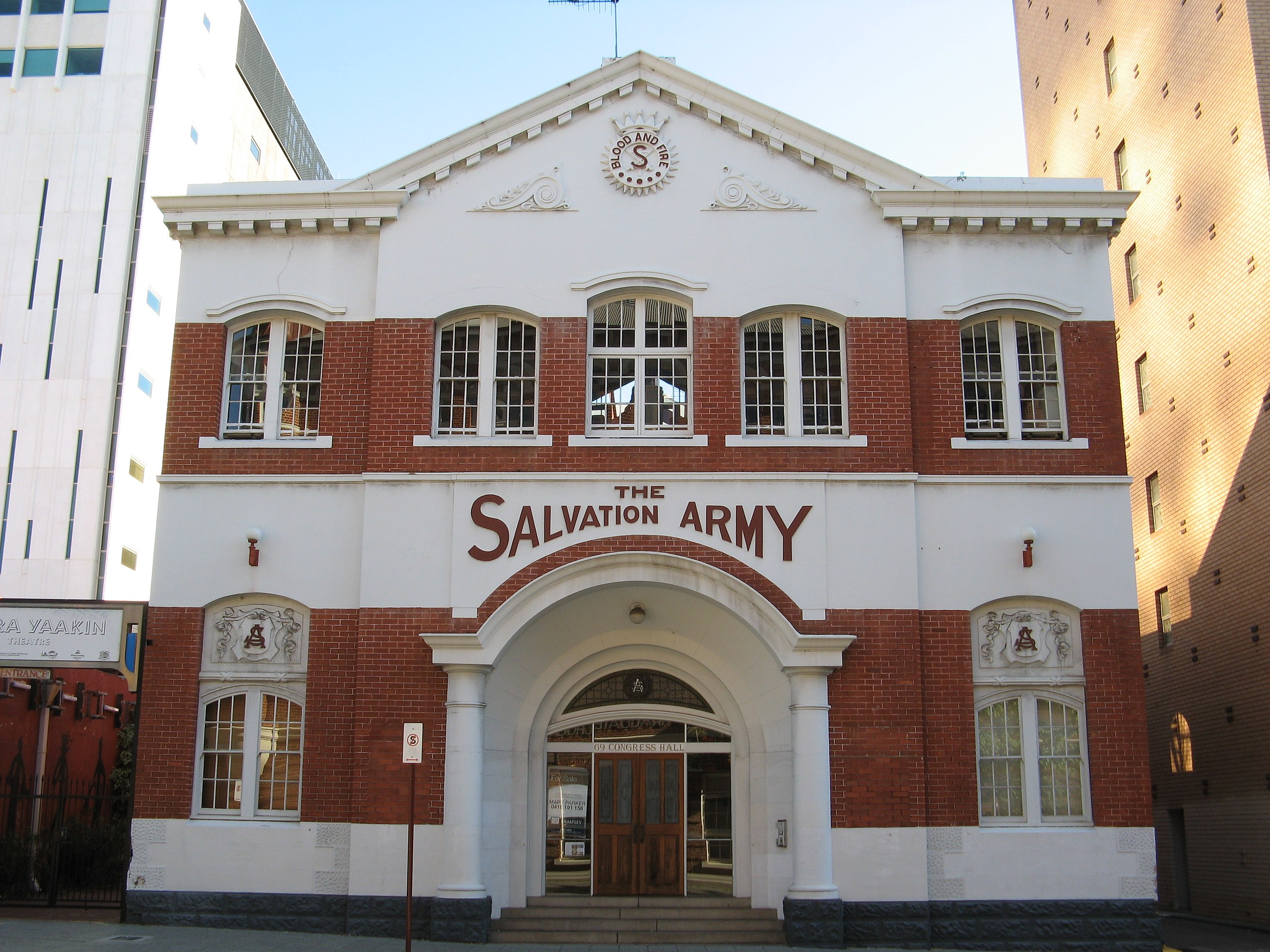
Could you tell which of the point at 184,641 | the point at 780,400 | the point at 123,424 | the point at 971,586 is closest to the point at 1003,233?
the point at 780,400

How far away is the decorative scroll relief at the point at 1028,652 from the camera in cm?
1616

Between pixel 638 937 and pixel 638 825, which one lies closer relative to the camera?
pixel 638 937

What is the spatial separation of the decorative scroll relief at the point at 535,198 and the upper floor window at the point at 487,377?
162cm

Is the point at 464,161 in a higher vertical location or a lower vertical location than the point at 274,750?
higher

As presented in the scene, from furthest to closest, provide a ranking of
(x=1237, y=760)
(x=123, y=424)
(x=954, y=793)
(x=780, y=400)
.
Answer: (x=123, y=424) < (x=1237, y=760) < (x=780, y=400) < (x=954, y=793)

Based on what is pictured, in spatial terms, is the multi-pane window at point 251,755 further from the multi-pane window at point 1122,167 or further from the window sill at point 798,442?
the multi-pane window at point 1122,167

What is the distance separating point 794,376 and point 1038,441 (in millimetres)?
3687

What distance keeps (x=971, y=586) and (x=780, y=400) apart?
3769 mm

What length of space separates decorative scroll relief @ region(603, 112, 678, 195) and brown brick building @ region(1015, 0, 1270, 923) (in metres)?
10.6

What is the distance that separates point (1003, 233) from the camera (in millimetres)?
17344

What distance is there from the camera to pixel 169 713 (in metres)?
16.3

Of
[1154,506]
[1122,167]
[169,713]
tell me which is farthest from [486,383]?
[1122,167]

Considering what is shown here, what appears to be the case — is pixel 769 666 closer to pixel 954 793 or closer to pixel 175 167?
pixel 954 793

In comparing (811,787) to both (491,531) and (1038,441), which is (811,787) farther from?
(1038,441)
